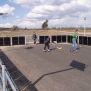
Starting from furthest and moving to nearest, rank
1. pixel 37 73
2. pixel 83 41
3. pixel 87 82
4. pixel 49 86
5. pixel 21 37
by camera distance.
A: pixel 21 37 < pixel 83 41 < pixel 37 73 < pixel 87 82 < pixel 49 86

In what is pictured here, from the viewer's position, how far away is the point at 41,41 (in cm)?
3809

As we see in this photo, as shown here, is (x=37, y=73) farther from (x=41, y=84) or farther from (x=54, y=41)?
(x=54, y=41)

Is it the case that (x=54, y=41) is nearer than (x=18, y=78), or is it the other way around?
(x=18, y=78)

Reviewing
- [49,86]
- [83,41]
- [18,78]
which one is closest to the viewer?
[49,86]

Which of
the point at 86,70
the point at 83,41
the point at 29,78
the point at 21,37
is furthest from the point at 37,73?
the point at 21,37

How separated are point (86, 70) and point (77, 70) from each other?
460 mm

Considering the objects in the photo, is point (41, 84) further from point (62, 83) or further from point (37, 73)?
point (37, 73)

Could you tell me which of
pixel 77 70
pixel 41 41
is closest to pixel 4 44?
pixel 41 41

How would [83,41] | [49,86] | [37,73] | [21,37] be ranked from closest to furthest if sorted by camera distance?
1. [49,86]
2. [37,73]
3. [83,41]
4. [21,37]

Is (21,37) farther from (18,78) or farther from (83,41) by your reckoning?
(18,78)

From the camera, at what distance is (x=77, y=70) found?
1512 cm

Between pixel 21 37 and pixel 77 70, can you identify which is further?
pixel 21 37

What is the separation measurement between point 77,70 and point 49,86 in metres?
4.16

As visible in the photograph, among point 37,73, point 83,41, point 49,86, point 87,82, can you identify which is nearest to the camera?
point 49,86
